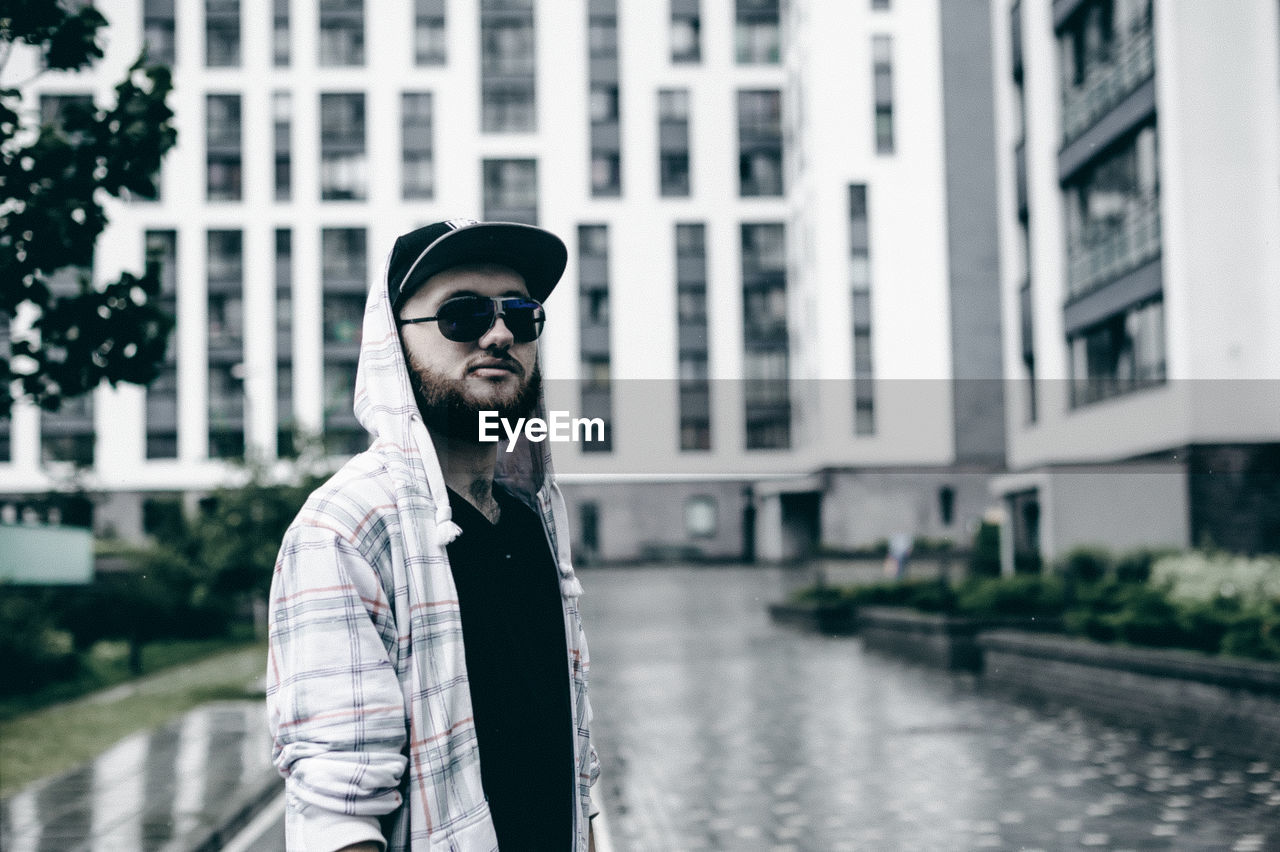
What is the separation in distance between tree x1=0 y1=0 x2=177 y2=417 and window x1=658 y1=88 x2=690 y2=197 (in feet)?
152

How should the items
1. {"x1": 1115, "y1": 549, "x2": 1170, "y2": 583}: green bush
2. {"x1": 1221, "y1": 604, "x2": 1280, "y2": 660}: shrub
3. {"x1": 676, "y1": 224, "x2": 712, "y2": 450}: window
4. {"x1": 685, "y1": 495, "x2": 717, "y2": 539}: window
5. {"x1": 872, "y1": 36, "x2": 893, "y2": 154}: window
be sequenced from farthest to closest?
{"x1": 685, "y1": 495, "x2": 717, "y2": 539}: window < {"x1": 676, "y1": 224, "x2": 712, "y2": 450}: window < {"x1": 872, "y1": 36, "x2": 893, "y2": 154}: window < {"x1": 1115, "y1": 549, "x2": 1170, "y2": 583}: green bush < {"x1": 1221, "y1": 604, "x2": 1280, "y2": 660}: shrub

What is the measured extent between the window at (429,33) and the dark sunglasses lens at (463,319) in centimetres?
4971

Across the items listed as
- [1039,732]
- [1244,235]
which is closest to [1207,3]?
[1244,235]

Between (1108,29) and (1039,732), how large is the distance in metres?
18.7

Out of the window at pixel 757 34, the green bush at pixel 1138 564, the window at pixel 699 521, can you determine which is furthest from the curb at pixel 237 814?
the window at pixel 757 34

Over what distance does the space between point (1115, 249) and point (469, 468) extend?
24.2 m

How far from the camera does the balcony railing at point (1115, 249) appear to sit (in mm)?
22688

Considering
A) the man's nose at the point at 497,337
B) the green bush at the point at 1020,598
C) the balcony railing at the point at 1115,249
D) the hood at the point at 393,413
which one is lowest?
the green bush at the point at 1020,598

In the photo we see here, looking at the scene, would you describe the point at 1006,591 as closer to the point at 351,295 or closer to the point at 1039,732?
the point at 1039,732

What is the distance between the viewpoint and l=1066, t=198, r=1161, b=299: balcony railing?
74.4 feet

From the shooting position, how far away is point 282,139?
50.2 meters

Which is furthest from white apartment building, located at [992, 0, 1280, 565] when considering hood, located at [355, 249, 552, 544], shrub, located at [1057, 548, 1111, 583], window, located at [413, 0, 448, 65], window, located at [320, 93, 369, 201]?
window, located at [320, 93, 369, 201]

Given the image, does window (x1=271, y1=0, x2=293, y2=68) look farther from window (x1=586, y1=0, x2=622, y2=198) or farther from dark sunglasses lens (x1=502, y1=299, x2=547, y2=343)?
dark sunglasses lens (x1=502, y1=299, x2=547, y2=343)

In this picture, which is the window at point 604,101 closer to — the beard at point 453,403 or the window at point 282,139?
the window at point 282,139
